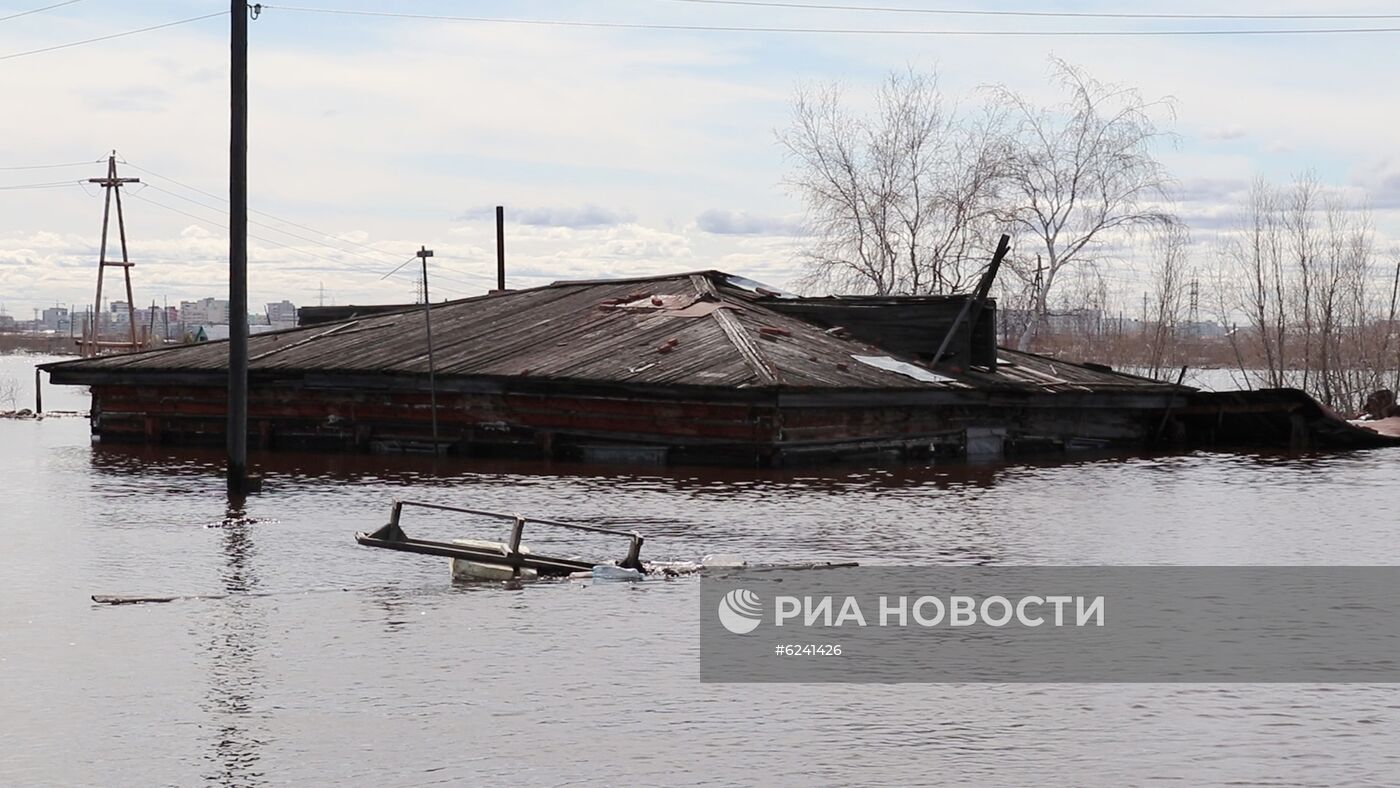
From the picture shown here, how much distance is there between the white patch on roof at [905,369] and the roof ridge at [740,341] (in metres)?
2.64

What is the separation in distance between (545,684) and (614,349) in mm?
24954

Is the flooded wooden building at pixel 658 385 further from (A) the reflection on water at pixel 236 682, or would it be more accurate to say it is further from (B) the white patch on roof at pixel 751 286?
(A) the reflection on water at pixel 236 682

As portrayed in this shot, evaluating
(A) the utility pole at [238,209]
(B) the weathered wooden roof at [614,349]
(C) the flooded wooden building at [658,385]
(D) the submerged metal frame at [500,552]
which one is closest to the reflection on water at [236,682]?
(D) the submerged metal frame at [500,552]

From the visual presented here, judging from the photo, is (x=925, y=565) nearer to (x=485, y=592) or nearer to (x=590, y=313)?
(x=485, y=592)

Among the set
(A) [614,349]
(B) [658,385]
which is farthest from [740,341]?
(B) [658,385]

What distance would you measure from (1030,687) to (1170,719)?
3.40 feet

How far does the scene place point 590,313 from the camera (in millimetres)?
40000

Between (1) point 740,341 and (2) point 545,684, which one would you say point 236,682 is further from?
(1) point 740,341

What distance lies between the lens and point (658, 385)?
102 ft

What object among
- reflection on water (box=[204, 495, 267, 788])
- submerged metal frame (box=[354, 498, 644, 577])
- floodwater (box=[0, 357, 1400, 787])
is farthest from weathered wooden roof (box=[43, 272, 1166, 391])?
reflection on water (box=[204, 495, 267, 788])

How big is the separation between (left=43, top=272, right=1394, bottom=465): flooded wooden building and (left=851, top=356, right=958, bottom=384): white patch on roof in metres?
0.09

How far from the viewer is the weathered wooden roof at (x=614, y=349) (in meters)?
32.5

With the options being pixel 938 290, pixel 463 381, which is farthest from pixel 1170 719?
pixel 938 290

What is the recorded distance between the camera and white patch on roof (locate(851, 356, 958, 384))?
3384 cm
